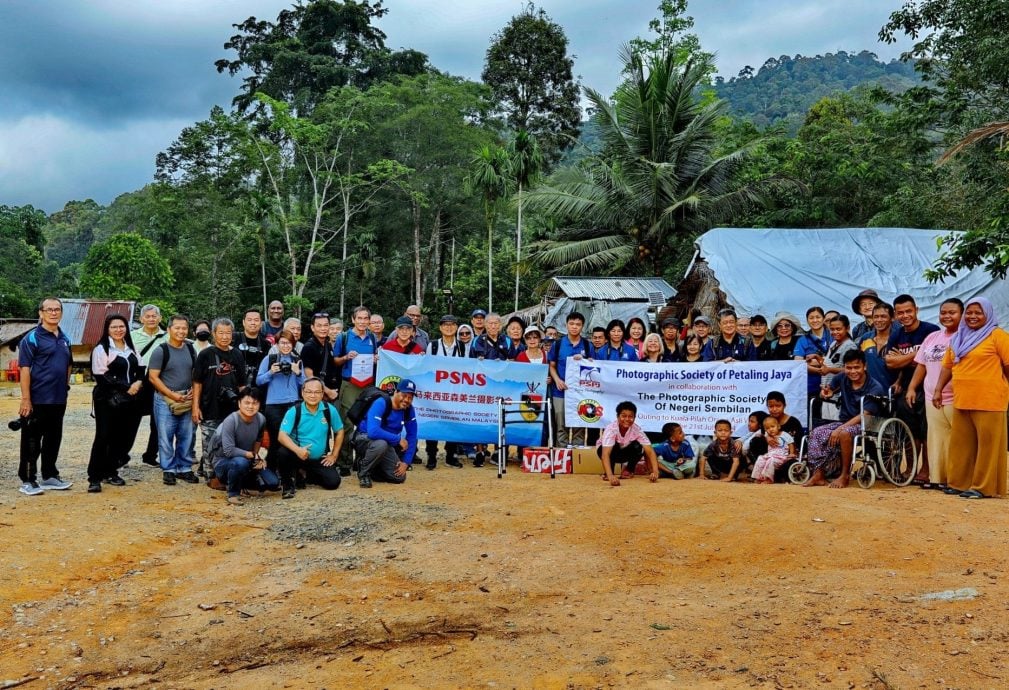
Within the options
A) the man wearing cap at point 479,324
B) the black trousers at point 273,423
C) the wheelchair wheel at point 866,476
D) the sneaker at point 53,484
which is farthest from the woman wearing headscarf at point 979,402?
the sneaker at point 53,484

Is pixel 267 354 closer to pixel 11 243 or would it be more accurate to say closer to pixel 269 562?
pixel 269 562

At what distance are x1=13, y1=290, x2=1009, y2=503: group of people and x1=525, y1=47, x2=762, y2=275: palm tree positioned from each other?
10969 millimetres

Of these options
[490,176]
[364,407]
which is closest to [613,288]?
[490,176]

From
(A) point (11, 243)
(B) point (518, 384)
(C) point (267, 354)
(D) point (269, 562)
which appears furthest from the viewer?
(A) point (11, 243)

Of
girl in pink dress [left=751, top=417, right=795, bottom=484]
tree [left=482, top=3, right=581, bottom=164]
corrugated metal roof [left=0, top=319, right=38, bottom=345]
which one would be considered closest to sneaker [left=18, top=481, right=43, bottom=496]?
girl in pink dress [left=751, top=417, right=795, bottom=484]

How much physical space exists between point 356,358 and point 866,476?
5.13 meters

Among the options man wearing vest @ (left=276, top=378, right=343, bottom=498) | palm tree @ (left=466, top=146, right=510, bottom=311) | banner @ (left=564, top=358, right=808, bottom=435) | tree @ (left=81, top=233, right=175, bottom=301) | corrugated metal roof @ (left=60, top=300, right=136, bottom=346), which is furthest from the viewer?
tree @ (left=81, top=233, right=175, bottom=301)

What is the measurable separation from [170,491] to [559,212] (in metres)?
15.7

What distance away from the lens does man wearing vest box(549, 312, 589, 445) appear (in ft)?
27.8

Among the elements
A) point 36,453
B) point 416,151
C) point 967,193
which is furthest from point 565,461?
point 416,151

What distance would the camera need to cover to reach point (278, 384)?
7.07 meters

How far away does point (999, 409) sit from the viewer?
597 cm

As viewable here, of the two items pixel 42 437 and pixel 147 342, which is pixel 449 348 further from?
pixel 42 437

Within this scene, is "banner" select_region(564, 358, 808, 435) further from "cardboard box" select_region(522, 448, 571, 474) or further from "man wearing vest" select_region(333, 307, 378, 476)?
"man wearing vest" select_region(333, 307, 378, 476)
